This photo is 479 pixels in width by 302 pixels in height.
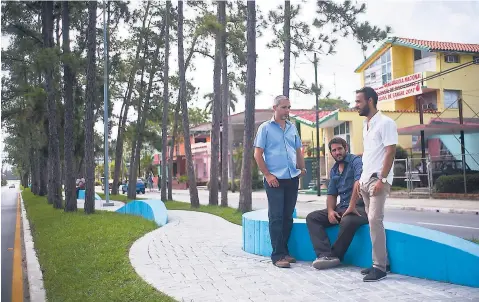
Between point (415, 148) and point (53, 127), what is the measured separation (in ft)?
77.9

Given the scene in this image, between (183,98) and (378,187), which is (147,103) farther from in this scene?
(378,187)

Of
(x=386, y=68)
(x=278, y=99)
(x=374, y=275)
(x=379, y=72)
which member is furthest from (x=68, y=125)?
(x=379, y=72)

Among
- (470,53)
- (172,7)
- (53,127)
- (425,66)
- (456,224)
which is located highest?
(172,7)

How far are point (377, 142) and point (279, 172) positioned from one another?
4.66 ft

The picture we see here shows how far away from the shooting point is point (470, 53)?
54.3 ft

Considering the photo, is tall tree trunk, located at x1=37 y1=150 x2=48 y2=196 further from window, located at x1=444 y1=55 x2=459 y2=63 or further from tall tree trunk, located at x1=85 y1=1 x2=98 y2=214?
window, located at x1=444 y1=55 x2=459 y2=63

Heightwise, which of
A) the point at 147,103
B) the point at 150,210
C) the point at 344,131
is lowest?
the point at 150,210

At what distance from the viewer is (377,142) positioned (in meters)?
5.16

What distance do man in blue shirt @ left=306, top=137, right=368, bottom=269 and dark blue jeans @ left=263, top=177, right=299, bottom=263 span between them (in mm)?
338

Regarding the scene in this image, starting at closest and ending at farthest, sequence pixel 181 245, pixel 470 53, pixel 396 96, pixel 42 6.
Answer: pixel 181 245
pixel 470 53
pixel 42 6
pixel 396 96

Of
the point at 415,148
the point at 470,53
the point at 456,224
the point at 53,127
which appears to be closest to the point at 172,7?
the point at 53,127

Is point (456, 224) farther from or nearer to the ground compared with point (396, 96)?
nearer to the ground

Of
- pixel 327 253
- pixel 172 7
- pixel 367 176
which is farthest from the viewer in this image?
pixel 172 7

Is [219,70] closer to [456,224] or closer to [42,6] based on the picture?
[42,6]
